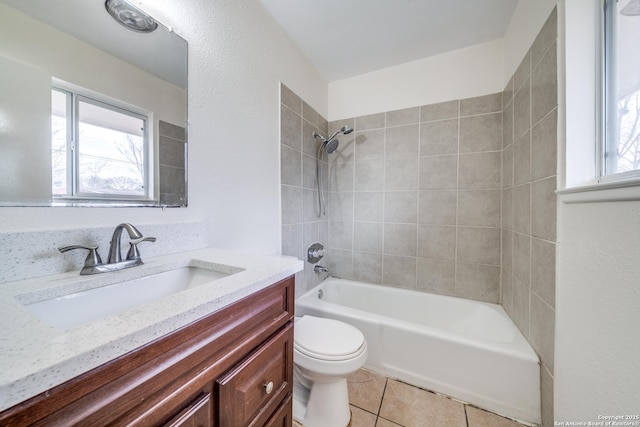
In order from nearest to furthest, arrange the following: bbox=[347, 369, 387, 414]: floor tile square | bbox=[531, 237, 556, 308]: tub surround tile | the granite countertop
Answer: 1. the granite countertop
2. bbox=[531, 237, 556, 308]: tub surround tile
3. bbox=[347, 369, 387, 414]: floor tile square

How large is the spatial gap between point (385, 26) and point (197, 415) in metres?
2.11

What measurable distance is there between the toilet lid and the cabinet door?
2.18 ft

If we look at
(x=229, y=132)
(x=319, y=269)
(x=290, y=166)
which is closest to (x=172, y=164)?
(x=229, y=132)

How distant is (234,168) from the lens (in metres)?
1.22

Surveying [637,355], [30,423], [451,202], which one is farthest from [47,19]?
[451,202]

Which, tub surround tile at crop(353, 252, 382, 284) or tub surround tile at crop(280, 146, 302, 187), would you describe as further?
tub surround tile at crop(353, 252, 382, 284)

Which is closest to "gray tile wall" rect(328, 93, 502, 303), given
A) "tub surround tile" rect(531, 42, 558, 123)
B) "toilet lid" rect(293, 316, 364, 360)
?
"tub surround tile" rect(531, 42, 558, 123)

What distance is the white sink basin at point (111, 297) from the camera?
21.5 inches

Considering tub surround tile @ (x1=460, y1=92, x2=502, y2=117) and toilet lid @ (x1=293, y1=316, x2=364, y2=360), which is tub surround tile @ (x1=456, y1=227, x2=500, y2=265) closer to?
tub surround tile @ (x1=460, y1=92, x2=502, y2=117)

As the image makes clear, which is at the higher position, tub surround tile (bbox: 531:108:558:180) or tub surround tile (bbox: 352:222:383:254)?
tub surround tile (bbox: 531:108:558:180)

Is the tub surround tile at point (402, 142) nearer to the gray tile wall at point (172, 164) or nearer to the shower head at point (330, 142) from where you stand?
the shower head at point (330, 142)

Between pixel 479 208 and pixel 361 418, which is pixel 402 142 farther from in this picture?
pixel 361 418

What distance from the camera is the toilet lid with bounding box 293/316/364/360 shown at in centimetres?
108

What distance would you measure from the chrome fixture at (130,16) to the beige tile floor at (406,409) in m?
1.90
